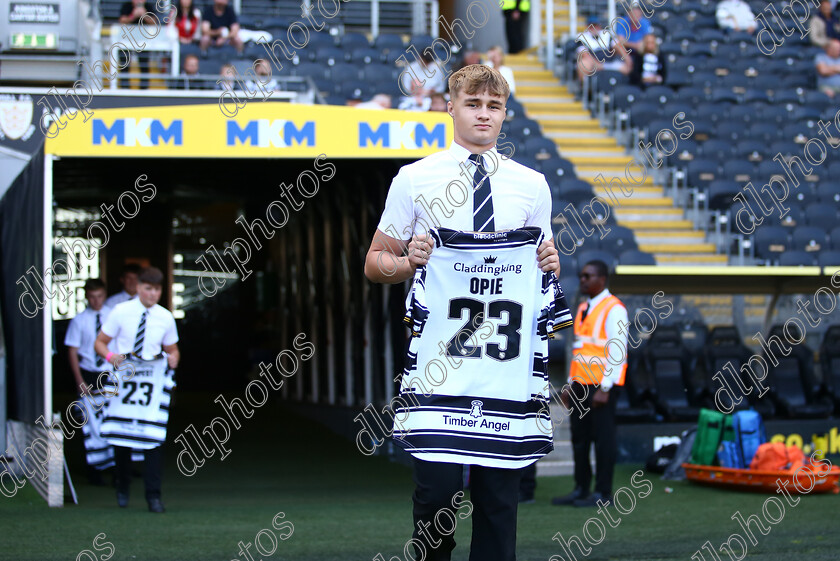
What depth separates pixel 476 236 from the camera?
12.0ft

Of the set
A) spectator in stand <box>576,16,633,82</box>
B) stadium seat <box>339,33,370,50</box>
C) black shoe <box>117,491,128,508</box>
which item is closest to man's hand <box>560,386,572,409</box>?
black shoe <box>117,491,128,508</box>

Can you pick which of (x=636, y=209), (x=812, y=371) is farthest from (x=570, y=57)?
(x=812, y=371)

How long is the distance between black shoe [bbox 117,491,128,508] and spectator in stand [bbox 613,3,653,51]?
12.5 metres

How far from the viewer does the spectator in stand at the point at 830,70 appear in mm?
19219

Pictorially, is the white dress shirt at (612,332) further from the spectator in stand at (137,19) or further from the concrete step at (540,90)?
the concrete step at (540,90)

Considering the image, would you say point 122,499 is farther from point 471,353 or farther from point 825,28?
point 825,28

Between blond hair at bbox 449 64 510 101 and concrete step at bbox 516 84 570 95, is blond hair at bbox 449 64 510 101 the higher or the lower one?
the lower one

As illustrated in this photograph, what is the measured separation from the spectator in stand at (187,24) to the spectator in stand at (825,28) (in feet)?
37.4

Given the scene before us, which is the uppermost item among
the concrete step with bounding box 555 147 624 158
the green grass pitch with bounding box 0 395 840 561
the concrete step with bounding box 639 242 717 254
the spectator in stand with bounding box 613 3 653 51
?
the spectator in stand with bounding box 613 3 653 51

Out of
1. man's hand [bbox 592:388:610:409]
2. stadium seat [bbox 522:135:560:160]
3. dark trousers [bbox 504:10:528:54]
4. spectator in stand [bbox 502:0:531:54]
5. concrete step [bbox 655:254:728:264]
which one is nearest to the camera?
man's hand [bbox 592:388:610:409]

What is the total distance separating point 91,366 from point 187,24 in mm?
7157

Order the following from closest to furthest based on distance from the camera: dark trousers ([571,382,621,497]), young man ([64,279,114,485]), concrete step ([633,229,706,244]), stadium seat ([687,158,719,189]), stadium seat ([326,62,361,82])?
dark trousers ([571,382,621,497])
young man ([64,279,114,485])
concrete step ([633,229,706,244])
stadium seat ([687,158,719,189])
stadium seat ([326,62,361,82])

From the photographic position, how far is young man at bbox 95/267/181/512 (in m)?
7.94

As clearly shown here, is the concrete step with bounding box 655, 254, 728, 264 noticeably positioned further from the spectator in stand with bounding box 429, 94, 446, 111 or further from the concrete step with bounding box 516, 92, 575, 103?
the concrete step with bounding box 516, 92, 575, 103
